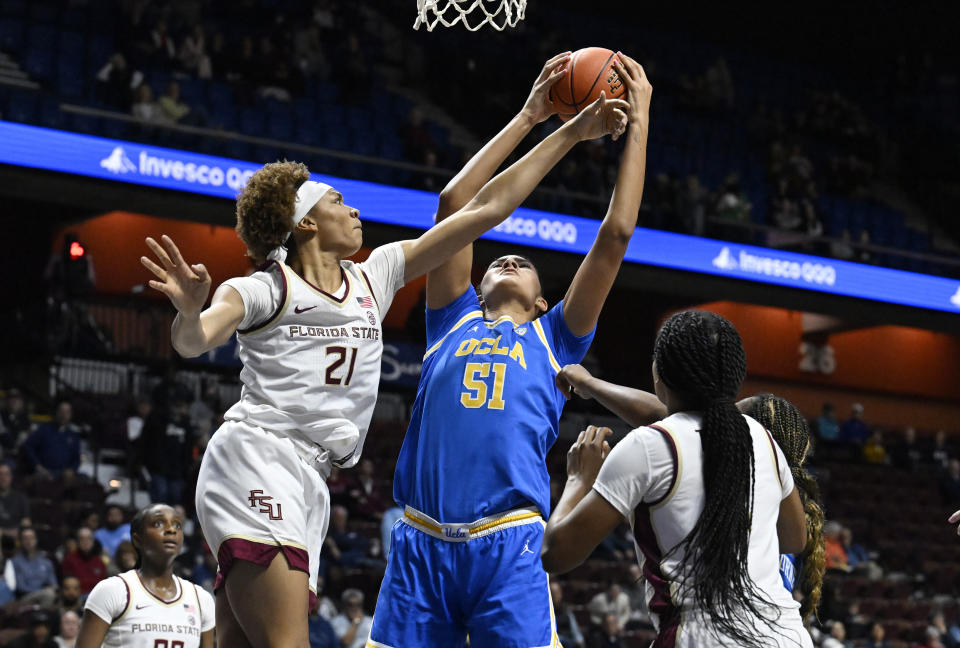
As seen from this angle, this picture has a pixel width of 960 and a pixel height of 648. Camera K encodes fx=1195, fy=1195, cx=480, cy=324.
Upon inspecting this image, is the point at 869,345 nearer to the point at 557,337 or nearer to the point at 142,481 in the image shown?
the point at 142,481

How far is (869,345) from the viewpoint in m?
22.5

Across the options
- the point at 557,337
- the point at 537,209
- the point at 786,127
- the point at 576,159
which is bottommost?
the point at 557,337

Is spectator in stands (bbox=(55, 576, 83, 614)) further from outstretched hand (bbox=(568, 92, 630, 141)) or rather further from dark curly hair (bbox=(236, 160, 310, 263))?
outstretched hand (bbox=(568, 92, 630, 141))

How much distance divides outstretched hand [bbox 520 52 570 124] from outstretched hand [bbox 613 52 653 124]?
0.27m

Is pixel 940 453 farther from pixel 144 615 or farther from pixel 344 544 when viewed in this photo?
pixel 144 615

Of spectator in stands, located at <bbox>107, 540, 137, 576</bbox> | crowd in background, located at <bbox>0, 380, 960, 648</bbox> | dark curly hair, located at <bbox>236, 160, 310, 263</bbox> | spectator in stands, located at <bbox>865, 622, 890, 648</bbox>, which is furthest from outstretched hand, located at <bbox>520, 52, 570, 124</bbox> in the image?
spectator in stands, located at <bbox>865, 622, 890, 648</bbox>

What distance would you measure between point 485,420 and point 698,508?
1.15m

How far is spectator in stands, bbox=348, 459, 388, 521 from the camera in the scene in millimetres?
11977

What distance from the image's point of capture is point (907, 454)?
18.5 m

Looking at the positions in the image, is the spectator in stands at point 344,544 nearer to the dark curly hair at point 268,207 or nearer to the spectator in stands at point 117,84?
the spectator in stands at point 117,84

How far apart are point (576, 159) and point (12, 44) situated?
753cm

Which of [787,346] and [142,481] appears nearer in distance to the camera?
[142,481]

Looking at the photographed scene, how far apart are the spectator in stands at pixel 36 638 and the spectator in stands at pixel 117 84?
267 inches

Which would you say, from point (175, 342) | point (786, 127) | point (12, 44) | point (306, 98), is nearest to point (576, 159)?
point (306, 98)
